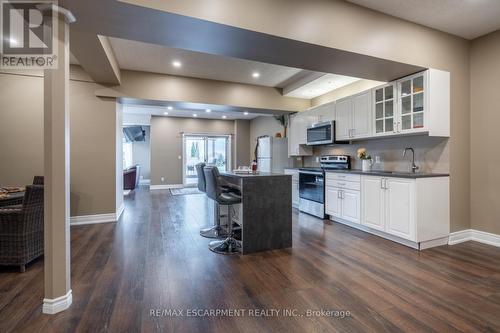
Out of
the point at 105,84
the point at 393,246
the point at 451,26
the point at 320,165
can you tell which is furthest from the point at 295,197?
the point at 105,84

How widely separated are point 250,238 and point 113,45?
3.32m

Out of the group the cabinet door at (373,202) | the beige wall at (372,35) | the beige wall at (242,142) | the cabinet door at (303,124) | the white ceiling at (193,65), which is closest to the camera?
the beige wall at (372,35)

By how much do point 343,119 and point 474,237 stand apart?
2639mm

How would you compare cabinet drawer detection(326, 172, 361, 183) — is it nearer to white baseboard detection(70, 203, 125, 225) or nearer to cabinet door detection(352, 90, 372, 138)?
cabinet door detection(352, 90, 372, 138)

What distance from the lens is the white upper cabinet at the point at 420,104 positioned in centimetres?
322

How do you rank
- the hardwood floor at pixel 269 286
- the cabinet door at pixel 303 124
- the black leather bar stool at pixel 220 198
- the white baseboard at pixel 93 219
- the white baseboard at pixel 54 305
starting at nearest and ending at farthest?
1. the hardwood floor at pixel 269 286
2. the white baseboard at pixel 54 305
3. the black leather bar stool at pixel 220 198
4. the white baseboard at pixel 93 219
5. the cabinet door at pixel 303 124

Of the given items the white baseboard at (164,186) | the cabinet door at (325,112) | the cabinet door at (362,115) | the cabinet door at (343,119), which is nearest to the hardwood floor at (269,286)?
the cabinet door at (362,115)

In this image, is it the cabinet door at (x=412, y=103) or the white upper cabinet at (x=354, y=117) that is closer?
the cabinet door at (x=412, y=103)

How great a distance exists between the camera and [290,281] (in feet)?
7.86

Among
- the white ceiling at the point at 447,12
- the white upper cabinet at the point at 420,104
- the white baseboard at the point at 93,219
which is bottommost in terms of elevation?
the white baseboard at the point at 93,219

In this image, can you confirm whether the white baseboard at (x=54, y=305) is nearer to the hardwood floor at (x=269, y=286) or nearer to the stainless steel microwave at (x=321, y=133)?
the hardwood floor at (x=269, y=286)

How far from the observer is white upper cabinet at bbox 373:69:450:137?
3217 millimetres

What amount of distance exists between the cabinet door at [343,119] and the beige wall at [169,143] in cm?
622

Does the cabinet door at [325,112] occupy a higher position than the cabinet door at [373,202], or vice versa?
the cabinet door at [325,112]
